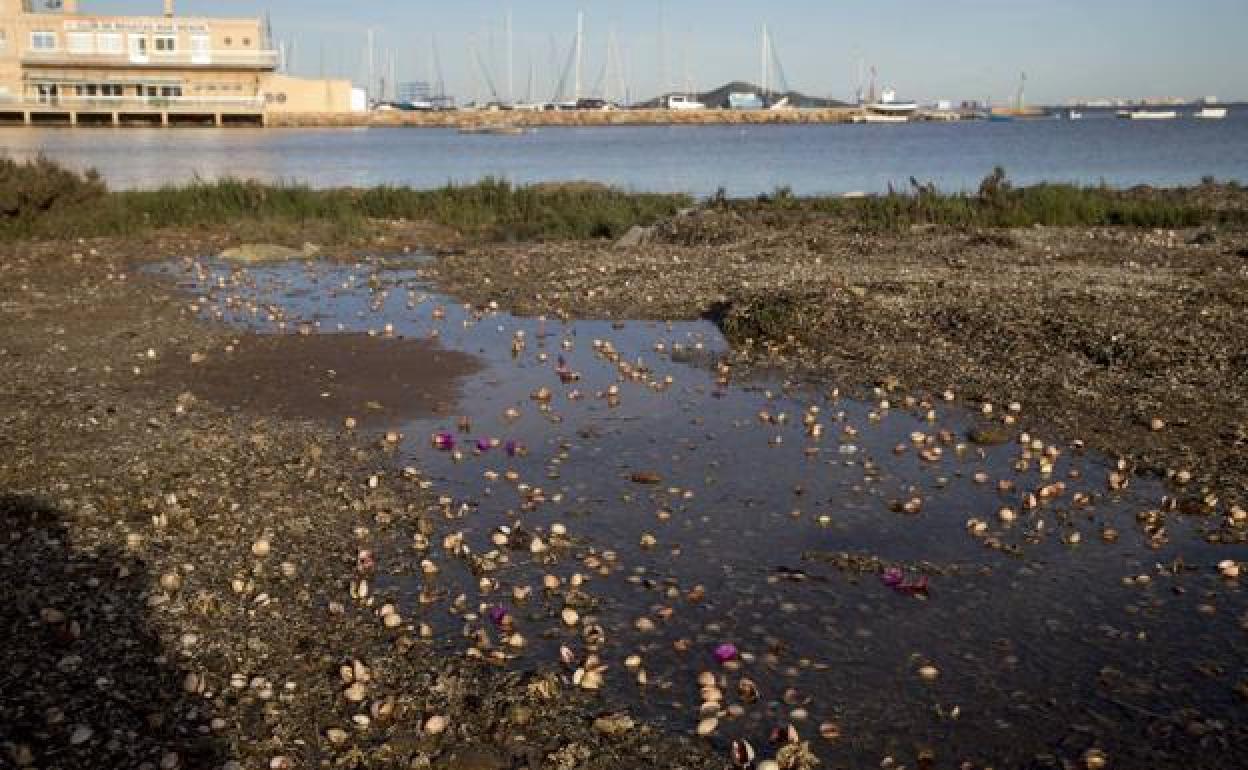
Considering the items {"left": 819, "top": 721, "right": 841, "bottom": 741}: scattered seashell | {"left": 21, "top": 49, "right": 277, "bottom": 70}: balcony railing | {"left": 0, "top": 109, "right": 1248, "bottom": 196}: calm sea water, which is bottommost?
{"left": 819, "top": 721, "right": 841, "bottom": 741}: scattered seashell

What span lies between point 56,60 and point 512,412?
135 metres

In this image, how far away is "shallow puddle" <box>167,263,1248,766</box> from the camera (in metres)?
6.49

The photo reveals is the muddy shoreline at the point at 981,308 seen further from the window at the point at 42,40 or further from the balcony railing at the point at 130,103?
the window at the point at 42,40

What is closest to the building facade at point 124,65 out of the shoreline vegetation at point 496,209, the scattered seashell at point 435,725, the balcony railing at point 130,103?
the balcony railing at point 130,103

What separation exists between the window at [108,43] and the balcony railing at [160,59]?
44cm

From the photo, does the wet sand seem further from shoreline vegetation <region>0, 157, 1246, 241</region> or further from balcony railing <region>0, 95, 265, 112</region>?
balcony railing <region>0, 95, 265, 112</region>

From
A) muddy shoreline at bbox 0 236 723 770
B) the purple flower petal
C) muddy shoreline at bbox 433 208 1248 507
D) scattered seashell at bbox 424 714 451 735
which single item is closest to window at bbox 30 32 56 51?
muddy shoreline at bbox 433 208 1248 507

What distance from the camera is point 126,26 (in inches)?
4973

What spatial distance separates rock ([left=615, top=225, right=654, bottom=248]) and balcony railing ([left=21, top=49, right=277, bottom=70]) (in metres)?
115

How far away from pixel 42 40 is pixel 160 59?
13348 millimetres

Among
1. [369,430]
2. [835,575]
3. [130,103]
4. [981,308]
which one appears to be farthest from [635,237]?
[130,103]

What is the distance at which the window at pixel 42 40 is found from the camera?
125m

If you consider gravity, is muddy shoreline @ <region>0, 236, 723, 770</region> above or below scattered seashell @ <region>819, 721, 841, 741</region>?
above

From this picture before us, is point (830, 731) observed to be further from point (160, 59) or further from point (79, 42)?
point (79, 42)
